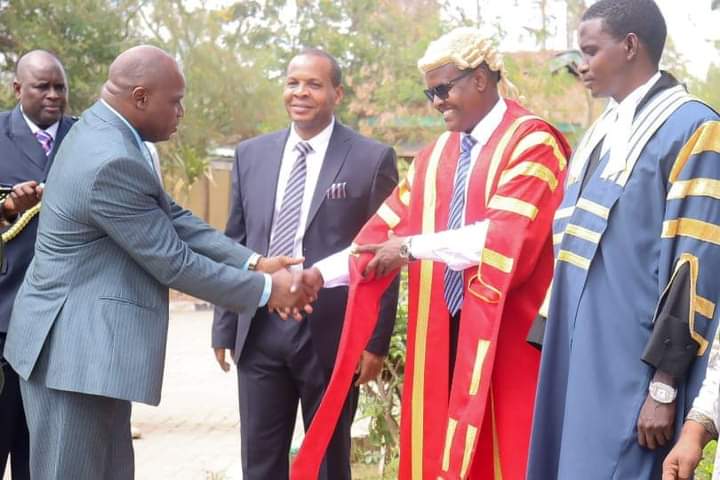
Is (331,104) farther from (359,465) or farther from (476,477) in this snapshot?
(359,465)

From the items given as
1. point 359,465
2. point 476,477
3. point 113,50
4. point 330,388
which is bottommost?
point 359,465

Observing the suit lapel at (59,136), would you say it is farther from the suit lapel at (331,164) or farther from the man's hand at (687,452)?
the man's hand at (687,452)

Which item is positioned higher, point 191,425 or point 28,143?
point 28,143

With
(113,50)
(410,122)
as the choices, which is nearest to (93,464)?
(113,50)

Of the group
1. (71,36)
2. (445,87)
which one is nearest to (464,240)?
(445,87)

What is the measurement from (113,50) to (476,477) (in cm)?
1277

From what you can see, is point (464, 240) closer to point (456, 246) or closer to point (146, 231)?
point (456, 246)

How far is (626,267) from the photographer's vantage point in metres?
3.92

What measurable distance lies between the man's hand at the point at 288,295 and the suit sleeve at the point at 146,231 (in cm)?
24

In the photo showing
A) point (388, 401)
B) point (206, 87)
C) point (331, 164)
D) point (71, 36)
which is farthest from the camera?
point (206, 87)

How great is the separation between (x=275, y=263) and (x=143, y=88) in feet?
Result: 3.38

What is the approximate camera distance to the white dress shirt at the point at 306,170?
542 centimetres

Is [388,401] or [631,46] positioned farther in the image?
[388,401]

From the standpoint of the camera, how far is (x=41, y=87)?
556 centimetres
